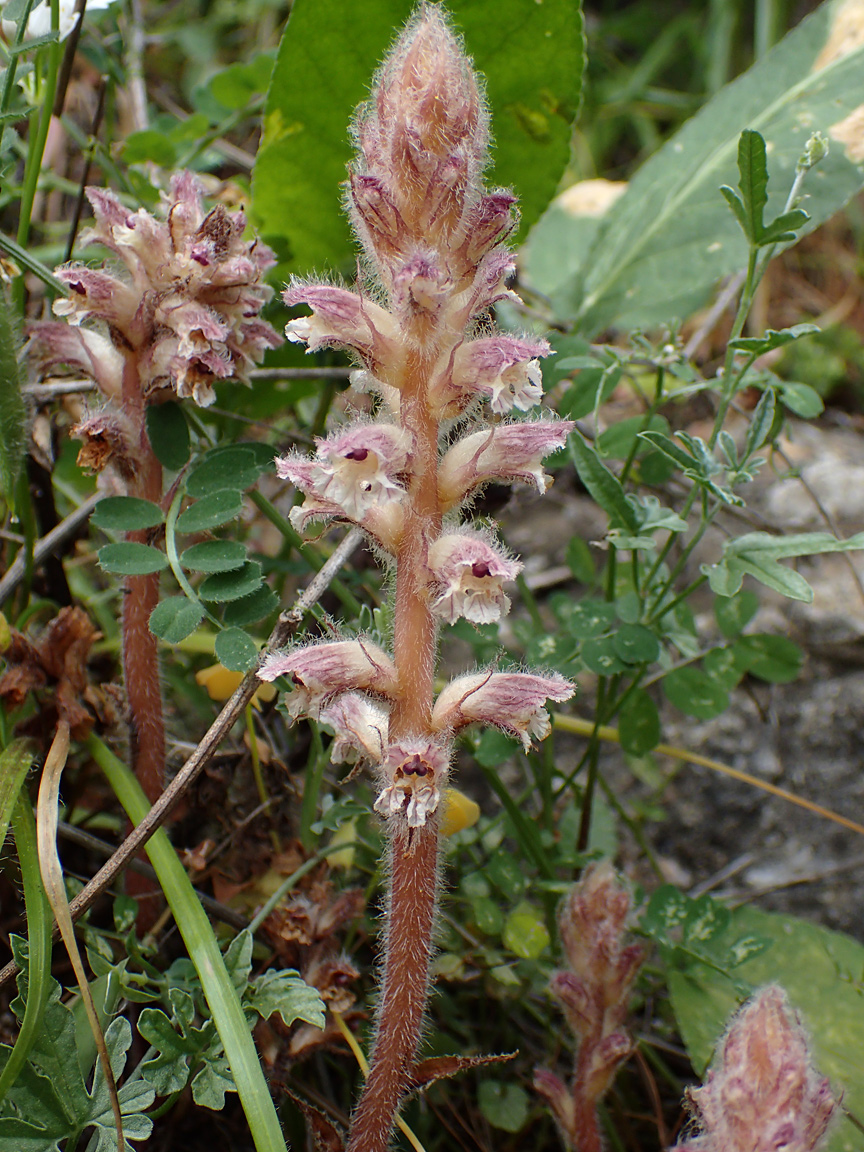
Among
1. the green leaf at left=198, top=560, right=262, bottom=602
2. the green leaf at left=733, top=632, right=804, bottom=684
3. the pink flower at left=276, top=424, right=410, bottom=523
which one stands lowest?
the green leaf at left=733, top=632, right=804, bottom=684

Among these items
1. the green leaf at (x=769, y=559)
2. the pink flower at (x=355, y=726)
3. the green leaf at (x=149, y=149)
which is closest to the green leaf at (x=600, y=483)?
the green leaf at (x=769, y=559)

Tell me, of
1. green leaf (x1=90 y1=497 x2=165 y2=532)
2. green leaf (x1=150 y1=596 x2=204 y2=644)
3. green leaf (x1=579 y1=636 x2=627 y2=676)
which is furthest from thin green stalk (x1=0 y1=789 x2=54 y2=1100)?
green leaf (x1=579 y1=636 x2=627 y2=676)

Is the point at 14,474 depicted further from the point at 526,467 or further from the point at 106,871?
the point at 526,467

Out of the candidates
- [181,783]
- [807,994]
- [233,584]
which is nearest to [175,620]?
[233,584]

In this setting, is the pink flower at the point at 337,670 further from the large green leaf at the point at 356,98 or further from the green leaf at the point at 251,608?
the large green leaf at the point at 356,98

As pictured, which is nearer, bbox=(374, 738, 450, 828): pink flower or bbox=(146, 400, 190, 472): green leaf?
bbox=(374, 738, 450, 828): pink flower

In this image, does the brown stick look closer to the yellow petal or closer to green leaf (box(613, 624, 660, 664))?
the yellow petal

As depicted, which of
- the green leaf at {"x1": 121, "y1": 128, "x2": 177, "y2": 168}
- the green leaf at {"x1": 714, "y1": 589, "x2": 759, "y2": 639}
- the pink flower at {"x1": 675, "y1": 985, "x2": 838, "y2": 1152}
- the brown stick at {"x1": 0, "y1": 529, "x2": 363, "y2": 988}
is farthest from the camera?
the green leaf at {"x1": 121, "y1": 128, "x2": 177, "y2": 168}
